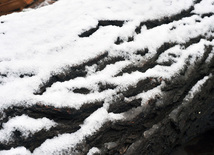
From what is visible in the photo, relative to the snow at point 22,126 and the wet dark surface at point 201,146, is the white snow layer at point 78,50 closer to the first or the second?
the snow at point 22,126

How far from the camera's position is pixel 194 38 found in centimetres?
106

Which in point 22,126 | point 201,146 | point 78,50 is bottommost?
point 201,146

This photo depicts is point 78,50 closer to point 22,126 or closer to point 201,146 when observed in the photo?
point 22,126

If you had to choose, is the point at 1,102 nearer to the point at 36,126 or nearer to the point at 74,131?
the point at 36,126

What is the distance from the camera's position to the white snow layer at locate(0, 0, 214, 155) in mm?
767

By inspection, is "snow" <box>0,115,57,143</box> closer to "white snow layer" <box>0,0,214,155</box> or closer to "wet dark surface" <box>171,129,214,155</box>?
"white snow layer" <box>0,0,214,155</box>

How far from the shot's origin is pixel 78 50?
2.97 feet

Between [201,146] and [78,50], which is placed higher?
[78,50]

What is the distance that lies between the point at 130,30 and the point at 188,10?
1.51 ft

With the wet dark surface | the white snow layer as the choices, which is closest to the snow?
the white snow layer

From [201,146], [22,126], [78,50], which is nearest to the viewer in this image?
[22,126]

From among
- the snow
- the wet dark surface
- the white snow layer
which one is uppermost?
the white snow layer

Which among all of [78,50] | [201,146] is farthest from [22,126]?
[201,146]

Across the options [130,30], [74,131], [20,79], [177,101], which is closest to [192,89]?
[177,101]
